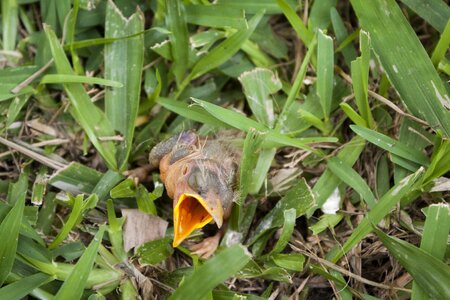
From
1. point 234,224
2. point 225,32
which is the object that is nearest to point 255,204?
point 234,224

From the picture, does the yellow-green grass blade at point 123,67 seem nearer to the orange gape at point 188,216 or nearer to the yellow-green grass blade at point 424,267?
the orange gape at point 188,216

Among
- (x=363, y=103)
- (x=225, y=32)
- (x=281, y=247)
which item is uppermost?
(x=225, y=32)

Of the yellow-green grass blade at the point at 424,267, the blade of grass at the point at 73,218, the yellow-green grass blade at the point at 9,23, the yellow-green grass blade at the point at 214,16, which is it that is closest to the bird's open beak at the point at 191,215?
the blade of grass at the point at 73,218

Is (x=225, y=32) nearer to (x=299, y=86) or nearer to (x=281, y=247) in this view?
(x=299, y=86)

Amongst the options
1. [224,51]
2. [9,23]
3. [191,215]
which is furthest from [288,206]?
[9,23]

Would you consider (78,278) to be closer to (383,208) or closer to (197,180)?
(197,180)

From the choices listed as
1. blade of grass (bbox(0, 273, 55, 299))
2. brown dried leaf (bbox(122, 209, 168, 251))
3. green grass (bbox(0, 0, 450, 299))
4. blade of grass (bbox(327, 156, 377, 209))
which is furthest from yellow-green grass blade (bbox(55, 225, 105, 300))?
blade of grass (bbox(327, 156, 377, 209))

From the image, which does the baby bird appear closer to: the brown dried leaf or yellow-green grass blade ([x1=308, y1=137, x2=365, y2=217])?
the brown dried leaf
